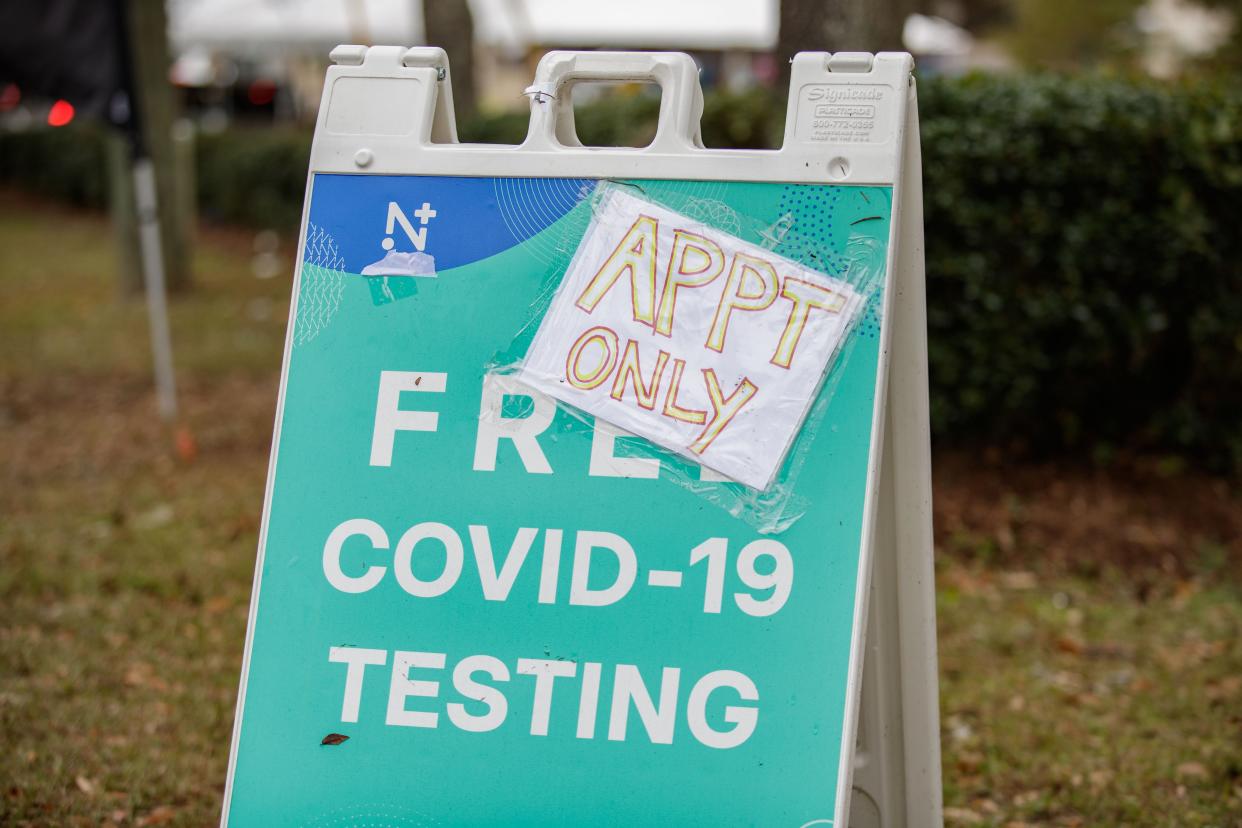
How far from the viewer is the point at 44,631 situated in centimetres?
444

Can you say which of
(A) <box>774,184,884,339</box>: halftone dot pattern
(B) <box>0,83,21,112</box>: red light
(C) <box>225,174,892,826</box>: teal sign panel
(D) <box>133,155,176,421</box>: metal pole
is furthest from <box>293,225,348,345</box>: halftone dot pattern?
(B) <box>0,83,21,112</box>: red light

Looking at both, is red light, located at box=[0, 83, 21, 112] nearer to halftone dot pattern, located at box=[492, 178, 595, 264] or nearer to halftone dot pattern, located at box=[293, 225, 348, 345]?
halftone dot pattern, located at box=[293, 225, 348, 345]

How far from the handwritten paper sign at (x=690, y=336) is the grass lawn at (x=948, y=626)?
4.99 ft

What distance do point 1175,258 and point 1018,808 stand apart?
2.91m

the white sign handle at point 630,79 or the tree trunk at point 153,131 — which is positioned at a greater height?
the tree trunk at point 153,131

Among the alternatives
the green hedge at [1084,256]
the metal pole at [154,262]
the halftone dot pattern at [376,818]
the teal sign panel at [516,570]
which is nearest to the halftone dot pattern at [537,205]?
the teal sign panel at [516,570]

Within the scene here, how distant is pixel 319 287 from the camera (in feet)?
8.05

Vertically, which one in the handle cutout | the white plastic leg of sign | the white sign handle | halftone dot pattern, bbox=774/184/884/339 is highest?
the handle cutout

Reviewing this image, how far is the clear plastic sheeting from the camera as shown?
227 cm

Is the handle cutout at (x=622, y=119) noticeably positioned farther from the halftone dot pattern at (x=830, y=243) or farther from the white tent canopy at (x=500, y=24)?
the white tent canopy at (x=500, y=24)

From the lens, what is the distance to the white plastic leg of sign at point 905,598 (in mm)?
2406

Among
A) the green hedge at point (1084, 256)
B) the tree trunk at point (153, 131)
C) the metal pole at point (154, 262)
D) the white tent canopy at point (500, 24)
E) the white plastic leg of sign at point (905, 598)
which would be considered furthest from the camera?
the white tent canopy at point (500, 24)

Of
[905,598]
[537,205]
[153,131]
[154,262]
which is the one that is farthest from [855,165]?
[153,131]

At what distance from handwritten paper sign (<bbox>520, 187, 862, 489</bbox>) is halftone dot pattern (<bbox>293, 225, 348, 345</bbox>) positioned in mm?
387
